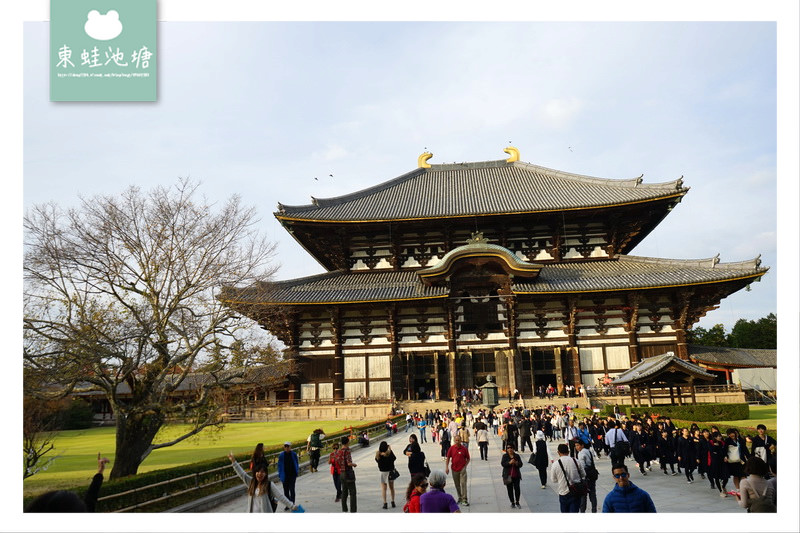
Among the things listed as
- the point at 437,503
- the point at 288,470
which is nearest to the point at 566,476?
the point at 437,503

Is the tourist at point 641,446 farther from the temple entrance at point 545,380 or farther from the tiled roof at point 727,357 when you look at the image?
the tiled roof at point 727,357

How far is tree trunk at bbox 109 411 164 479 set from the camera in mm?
12969

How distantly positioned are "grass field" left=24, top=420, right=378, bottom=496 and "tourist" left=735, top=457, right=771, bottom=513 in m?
12.6

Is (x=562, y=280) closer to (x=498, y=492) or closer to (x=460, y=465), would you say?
(x=498, y=492)

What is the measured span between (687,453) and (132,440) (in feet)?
44.6

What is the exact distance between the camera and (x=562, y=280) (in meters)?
34.2

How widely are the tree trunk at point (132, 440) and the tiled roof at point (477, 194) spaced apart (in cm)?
2338

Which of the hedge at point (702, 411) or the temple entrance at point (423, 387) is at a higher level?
the hedge at point (702, 411)

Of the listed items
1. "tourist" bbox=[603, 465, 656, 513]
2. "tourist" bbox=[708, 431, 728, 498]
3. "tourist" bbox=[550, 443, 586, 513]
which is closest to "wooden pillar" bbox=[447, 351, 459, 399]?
"tourist" bbox=[708, 431, 728, 498]

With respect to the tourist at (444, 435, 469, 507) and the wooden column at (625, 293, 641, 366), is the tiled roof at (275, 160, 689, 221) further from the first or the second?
the tourist at (444, 435, 469, 507)

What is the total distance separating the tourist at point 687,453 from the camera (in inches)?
507

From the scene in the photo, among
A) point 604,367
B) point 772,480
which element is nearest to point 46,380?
point 772,480

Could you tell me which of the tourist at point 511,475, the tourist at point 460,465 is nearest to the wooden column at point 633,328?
the tourist at point 511,475

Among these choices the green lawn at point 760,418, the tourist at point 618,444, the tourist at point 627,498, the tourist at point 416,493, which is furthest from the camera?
the green lawn at point 760,418
